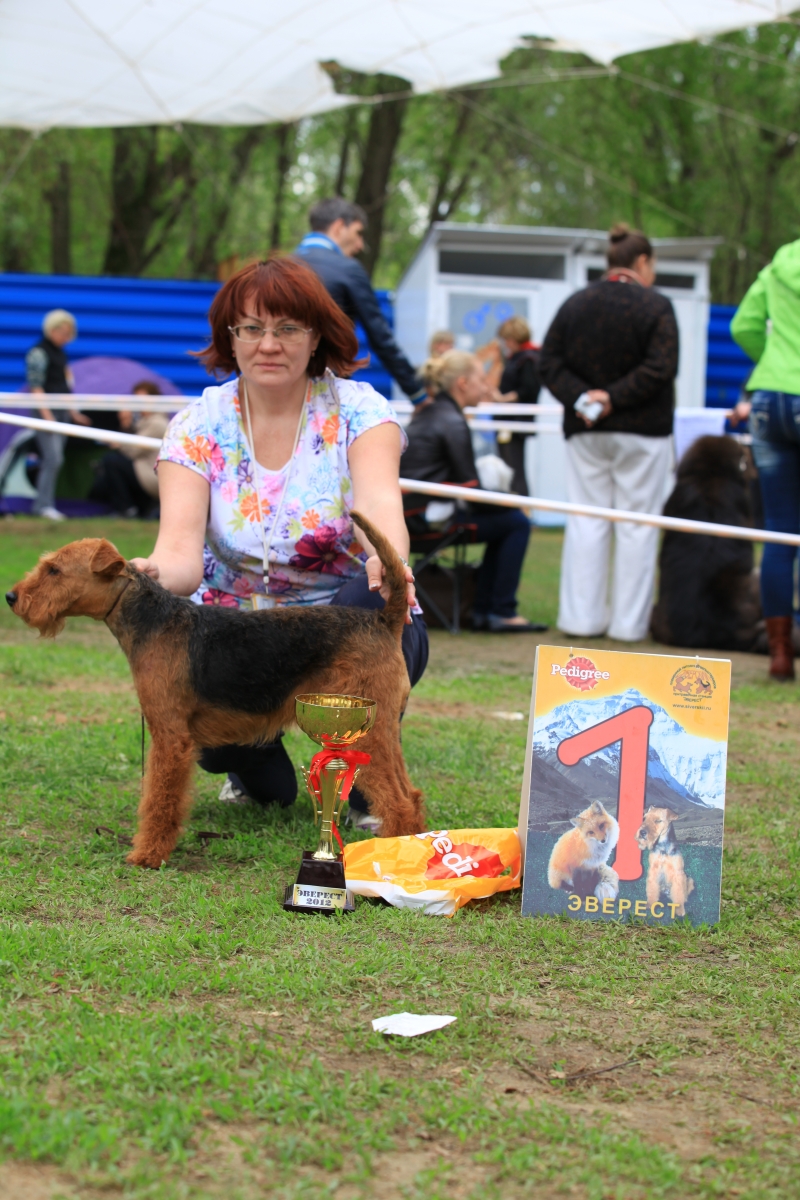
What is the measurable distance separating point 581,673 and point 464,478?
471 centimetres

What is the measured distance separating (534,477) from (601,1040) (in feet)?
43.0

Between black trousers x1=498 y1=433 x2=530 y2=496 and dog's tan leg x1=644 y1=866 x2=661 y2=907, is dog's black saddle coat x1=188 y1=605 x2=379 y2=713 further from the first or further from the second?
black trousers x1=498 y1=433 x2=530 y2=496

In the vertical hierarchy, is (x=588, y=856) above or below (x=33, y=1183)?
above

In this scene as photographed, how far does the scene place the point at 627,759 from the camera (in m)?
2.79

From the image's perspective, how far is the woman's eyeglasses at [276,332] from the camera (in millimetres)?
3336

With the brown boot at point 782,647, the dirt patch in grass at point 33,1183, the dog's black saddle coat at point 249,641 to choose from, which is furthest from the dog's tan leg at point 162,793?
the brown boot at point 782,647

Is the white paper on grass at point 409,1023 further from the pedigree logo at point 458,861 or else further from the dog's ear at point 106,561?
the dog's ear at point 106,561

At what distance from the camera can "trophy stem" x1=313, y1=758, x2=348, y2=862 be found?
2.87 meters

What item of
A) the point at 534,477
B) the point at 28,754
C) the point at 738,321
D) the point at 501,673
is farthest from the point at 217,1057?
the point at 534,477

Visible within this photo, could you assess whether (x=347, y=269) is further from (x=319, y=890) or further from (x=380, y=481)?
(x=319, y=890)

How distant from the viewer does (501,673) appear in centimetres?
637

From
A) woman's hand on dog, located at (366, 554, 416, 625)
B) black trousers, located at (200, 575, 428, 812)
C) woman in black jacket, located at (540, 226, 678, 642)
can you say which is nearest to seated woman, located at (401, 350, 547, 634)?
woman in black jacket, located at (540, 226, 678, 642)

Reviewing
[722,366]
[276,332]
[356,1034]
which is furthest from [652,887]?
[722,366]

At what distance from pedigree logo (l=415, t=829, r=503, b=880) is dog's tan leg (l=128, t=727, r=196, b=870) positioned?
659 mm
